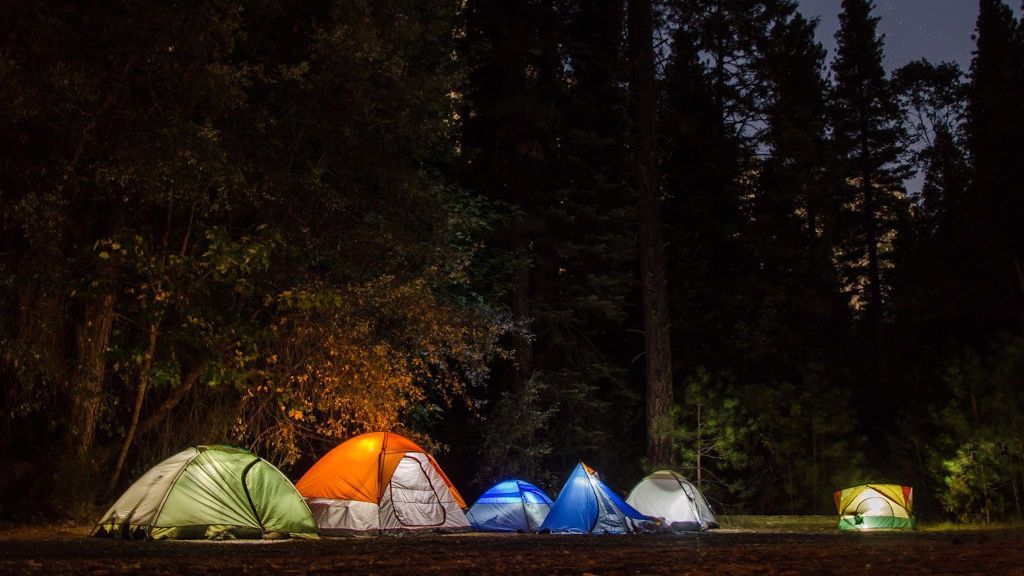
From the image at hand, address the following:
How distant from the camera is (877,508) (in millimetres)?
15891

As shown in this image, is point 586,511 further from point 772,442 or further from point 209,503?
point 772,442

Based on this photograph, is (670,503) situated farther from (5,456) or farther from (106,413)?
(5,456)

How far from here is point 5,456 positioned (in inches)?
547

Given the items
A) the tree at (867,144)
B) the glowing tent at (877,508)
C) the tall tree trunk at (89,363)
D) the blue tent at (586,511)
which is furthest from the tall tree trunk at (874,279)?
the tall tree trunk at (89,363)

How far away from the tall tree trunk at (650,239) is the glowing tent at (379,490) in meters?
6.68

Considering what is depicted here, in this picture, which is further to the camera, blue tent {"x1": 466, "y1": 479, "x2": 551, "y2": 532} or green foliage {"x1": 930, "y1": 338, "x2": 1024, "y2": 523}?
green foliage {"x1": 930, "y1": 338, "x2": 1024, "y2": 523}

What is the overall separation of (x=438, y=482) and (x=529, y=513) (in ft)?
5.98

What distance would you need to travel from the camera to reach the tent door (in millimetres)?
13492

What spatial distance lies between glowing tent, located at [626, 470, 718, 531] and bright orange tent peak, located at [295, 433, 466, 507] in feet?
14.8

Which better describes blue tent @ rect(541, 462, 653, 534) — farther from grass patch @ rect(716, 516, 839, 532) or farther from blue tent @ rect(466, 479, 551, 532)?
grass patch @ rect(716, 516, 839, 532)

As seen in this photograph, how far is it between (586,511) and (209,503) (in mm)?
5615

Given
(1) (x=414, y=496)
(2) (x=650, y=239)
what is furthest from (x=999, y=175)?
(1) (x=414, y=496)

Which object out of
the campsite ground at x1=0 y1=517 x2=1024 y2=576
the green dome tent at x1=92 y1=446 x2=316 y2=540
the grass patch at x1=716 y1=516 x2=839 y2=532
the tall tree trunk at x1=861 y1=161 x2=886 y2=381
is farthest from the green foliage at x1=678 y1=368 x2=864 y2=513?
the green dome tent at x1=92 y1=446 x2=316 y2=540

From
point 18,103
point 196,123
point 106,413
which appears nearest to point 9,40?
point 18,103
